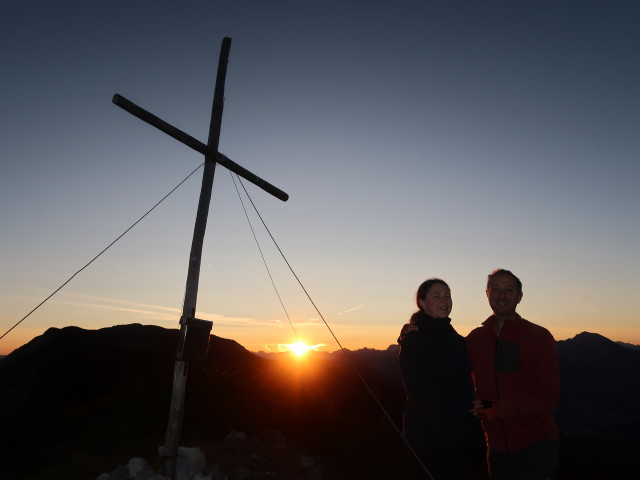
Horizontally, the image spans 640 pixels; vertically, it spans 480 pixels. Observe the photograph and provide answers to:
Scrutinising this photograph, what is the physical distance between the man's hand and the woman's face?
2.18ft

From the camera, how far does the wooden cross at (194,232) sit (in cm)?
591

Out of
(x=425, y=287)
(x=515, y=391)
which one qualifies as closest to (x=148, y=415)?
(x=425, y=287)

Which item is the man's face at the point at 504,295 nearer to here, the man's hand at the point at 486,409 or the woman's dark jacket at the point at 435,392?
the woman's dark jacket at the point at 435,392

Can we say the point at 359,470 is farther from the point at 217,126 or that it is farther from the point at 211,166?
the point at 217,126

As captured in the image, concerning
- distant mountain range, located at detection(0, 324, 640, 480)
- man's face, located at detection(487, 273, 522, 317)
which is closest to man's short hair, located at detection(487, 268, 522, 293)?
man's face, located at detection(487, 273, 522, 317)

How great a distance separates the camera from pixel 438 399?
287cm

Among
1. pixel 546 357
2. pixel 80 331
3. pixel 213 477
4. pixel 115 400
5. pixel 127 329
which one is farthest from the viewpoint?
pixel 127 329

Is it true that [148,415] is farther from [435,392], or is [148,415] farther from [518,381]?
[518,381]

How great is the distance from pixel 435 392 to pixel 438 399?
49 mm

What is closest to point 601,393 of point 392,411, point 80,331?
point 392,411

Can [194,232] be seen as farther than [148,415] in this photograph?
No

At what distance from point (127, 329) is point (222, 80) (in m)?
21.4

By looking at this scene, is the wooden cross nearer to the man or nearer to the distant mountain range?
the distant mountain range

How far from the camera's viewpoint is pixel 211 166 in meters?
6.79
